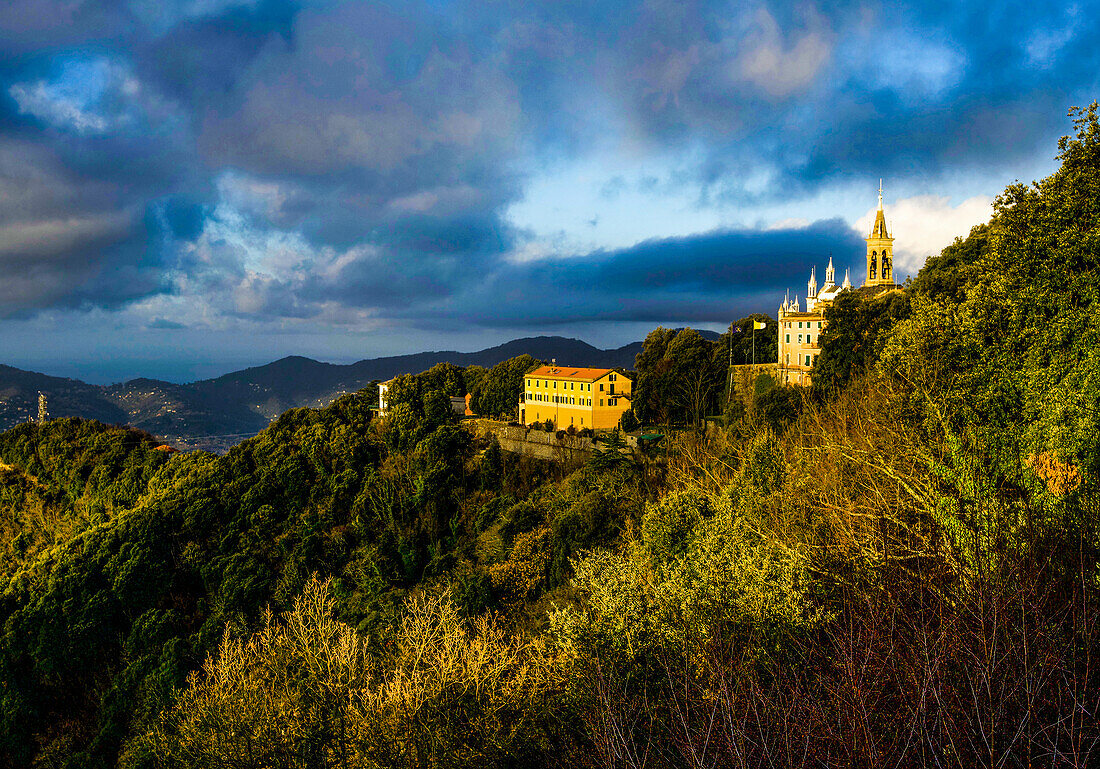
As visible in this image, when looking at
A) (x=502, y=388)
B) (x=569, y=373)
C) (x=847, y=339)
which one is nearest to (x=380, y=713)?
(x=847, y=339)

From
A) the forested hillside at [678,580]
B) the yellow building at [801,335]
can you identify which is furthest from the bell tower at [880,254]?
the forested hillside at [678,580]

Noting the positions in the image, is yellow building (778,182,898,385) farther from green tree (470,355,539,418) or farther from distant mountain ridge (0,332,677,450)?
distant mountain ridge (0,332,677,450)

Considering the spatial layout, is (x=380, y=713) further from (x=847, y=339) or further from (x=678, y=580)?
(x=847, y=339)

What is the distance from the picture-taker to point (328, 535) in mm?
35250

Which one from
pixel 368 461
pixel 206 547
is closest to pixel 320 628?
pixel 206 547

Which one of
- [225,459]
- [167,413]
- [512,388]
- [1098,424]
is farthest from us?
[167,413]

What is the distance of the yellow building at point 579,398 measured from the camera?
3644cm

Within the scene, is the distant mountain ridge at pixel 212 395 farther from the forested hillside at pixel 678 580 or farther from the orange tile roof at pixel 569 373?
the forested hillside at pixel 678 580

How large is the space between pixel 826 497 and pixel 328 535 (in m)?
27.7

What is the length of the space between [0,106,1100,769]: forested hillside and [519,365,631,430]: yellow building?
5.98 feet

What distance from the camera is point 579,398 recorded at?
3734 cm

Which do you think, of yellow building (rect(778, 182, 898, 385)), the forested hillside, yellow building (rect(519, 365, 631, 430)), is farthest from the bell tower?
yellow building (rect(519, 365, 631, 430))

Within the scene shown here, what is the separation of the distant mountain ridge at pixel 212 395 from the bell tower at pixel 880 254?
36179mm

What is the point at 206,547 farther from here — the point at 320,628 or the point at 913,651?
the point at 913,651
